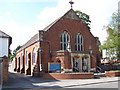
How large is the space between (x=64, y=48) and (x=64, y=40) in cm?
135

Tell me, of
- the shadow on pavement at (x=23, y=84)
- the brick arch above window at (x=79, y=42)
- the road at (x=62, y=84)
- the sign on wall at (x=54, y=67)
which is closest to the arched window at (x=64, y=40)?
the brick arch above window at (x=79, y=42)

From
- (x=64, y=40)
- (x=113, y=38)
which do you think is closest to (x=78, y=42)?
(x=64, y=40)

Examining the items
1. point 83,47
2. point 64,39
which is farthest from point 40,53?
point 83,47

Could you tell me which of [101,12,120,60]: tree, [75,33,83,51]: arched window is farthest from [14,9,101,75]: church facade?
[101,12,120,60]: tree

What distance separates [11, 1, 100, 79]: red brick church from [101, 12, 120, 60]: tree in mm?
4727

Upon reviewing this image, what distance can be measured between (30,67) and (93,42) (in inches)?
466

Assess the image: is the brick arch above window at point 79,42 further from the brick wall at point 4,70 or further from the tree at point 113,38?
the brick wall at point 4,70

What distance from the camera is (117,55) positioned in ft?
133

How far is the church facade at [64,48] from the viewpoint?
4181 centimetres

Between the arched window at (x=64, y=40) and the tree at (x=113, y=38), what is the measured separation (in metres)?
6.65

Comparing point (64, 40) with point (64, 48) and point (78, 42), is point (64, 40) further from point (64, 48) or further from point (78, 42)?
point (78, 42)

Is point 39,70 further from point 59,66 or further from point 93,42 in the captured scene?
point 93,42

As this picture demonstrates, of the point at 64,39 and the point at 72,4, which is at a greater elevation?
the point at 72,4

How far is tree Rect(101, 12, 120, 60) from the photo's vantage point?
131ft
